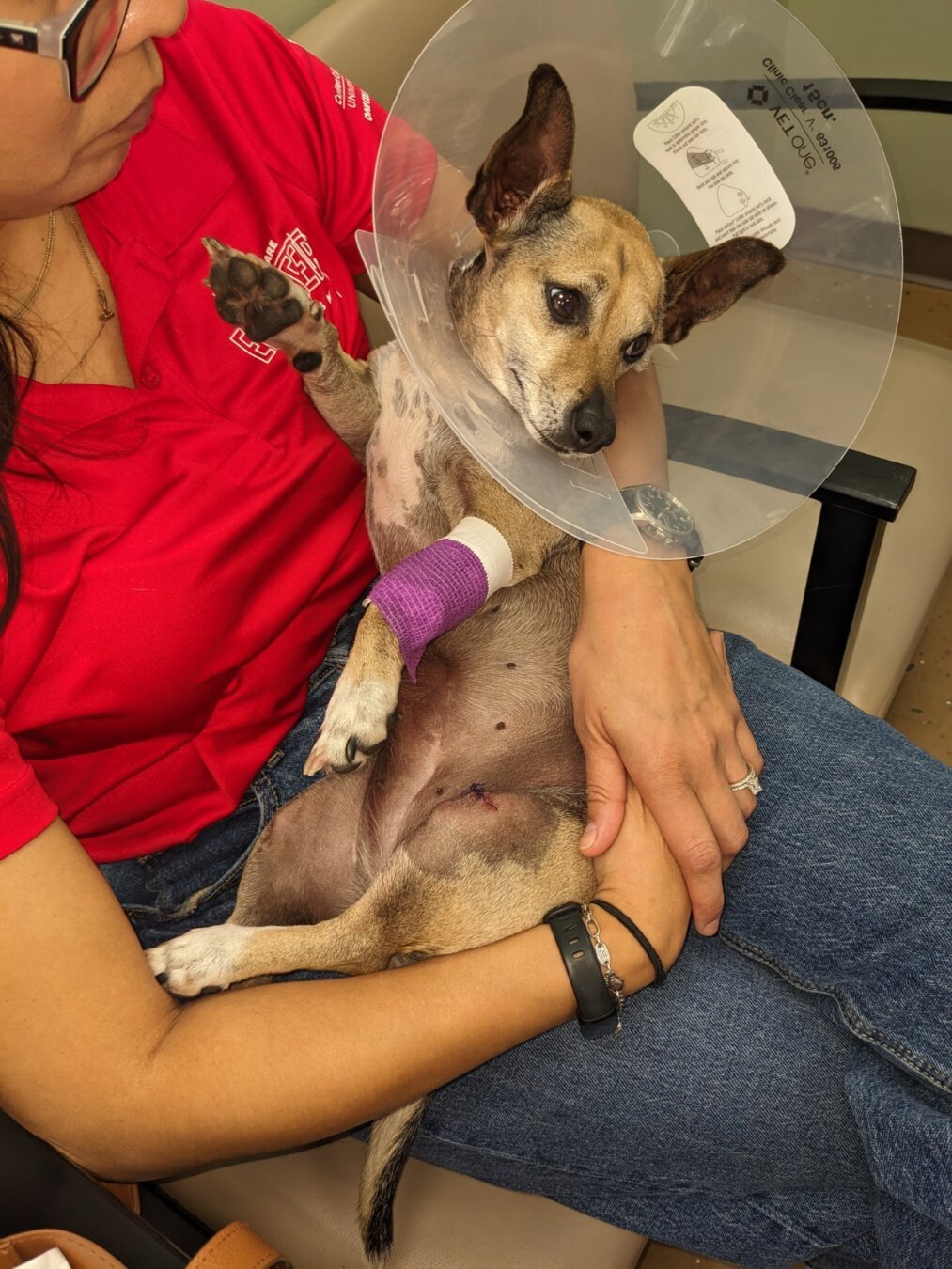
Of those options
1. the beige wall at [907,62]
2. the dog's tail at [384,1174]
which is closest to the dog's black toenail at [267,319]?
the dog's tail at [384,1174]

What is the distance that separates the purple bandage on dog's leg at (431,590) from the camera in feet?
4.36

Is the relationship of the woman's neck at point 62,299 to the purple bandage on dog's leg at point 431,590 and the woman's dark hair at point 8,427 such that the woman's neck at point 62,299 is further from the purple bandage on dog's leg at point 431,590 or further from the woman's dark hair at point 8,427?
the purple bandage on dog's leg at point 431,590

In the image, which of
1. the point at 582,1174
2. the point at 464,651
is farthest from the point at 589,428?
the point at 582,1174

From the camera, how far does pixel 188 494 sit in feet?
4.16

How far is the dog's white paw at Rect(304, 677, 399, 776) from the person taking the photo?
4.61ft

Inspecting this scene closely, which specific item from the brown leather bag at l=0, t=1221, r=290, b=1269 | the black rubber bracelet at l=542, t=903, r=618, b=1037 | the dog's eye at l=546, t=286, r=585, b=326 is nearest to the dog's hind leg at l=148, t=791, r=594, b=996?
the black rubber bracelet at l=542, t=903, r=618, b=1037

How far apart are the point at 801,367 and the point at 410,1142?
3.86 ft

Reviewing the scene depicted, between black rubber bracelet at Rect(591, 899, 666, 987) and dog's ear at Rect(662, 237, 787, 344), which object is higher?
dog's ear at Rect(662, 237, 787, 344)

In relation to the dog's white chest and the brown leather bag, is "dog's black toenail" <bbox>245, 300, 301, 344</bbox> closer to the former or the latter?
the dog's white chest

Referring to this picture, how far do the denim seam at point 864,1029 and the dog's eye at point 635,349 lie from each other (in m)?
0.91

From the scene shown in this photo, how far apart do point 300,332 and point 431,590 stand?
433mm

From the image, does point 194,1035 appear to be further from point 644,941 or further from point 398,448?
point 398,448

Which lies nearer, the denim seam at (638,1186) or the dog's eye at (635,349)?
the denim seam at (638,1186)

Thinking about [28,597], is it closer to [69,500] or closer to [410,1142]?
[69,500]
